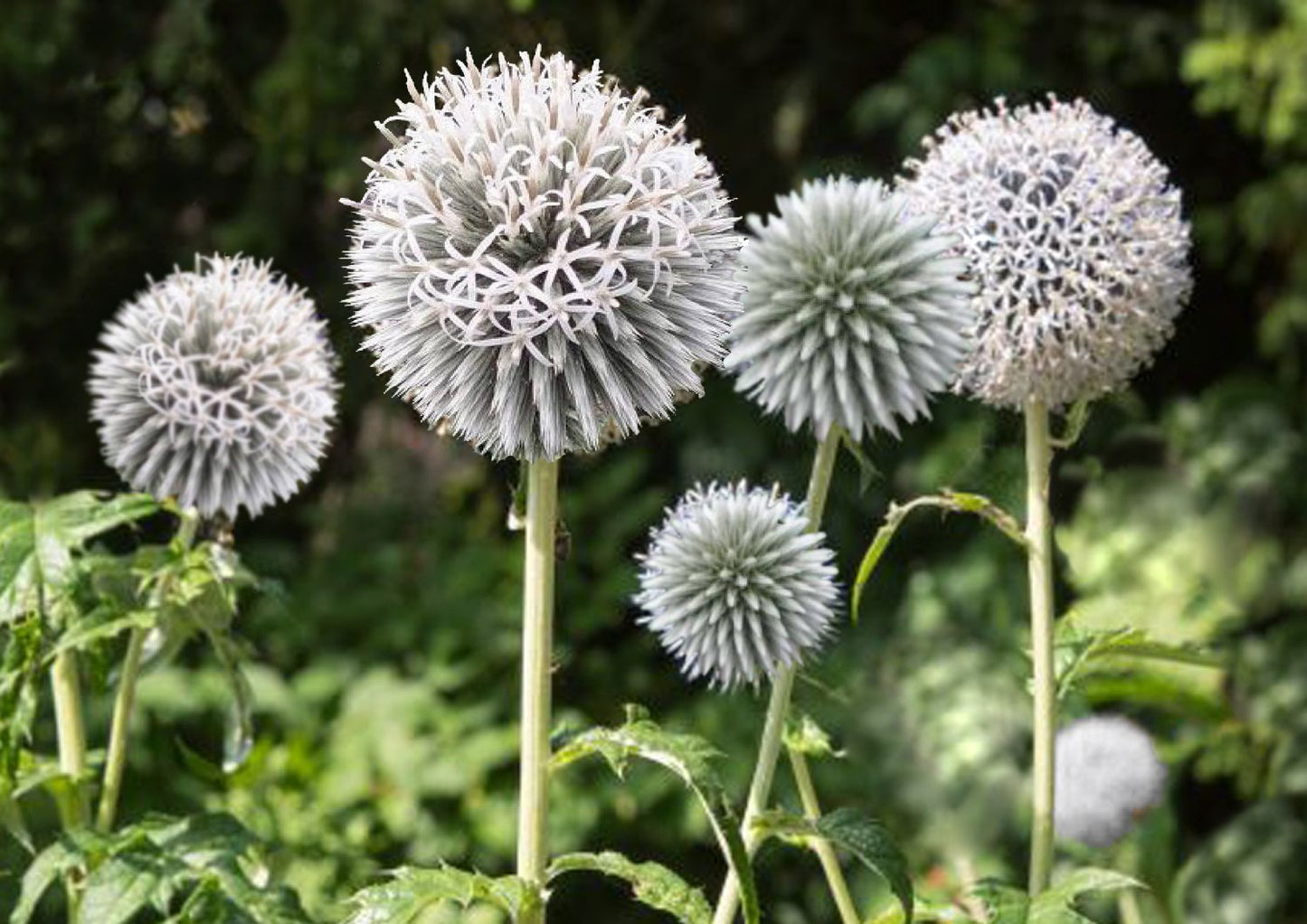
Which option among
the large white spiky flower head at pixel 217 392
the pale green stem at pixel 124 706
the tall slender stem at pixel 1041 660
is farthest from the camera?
the large white spiky flower head at pixel 217 392

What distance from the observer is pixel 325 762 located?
381cm

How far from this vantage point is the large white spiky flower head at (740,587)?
167 centimetres

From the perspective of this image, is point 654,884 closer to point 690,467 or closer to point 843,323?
point 843,323

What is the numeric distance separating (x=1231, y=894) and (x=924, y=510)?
3.48 feet

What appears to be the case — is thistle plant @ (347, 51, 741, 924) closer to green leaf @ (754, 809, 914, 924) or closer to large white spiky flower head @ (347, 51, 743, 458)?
large white spiky flower head @ (347, 51, 743, 458)

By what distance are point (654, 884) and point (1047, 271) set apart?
0.70m

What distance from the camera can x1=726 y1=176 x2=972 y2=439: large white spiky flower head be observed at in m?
1.66

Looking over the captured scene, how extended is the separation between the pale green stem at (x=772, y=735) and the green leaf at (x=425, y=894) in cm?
18

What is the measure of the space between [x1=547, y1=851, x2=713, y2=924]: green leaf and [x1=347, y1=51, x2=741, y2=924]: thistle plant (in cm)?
3

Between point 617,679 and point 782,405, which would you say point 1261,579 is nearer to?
point 617,679

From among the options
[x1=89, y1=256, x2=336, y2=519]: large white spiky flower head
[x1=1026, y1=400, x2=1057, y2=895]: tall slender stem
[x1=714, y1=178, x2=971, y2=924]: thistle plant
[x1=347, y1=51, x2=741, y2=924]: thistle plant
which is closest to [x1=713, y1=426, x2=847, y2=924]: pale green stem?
[x1=714, y1=178, x2=971, y2=924]: thistle plant

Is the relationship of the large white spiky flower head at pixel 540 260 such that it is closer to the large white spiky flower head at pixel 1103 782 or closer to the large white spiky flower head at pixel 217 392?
the large white spiky flower head at pixel 217 392

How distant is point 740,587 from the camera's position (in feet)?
5.55

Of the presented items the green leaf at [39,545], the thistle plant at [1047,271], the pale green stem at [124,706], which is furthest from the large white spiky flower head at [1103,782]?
the green leaf at [39,545]
